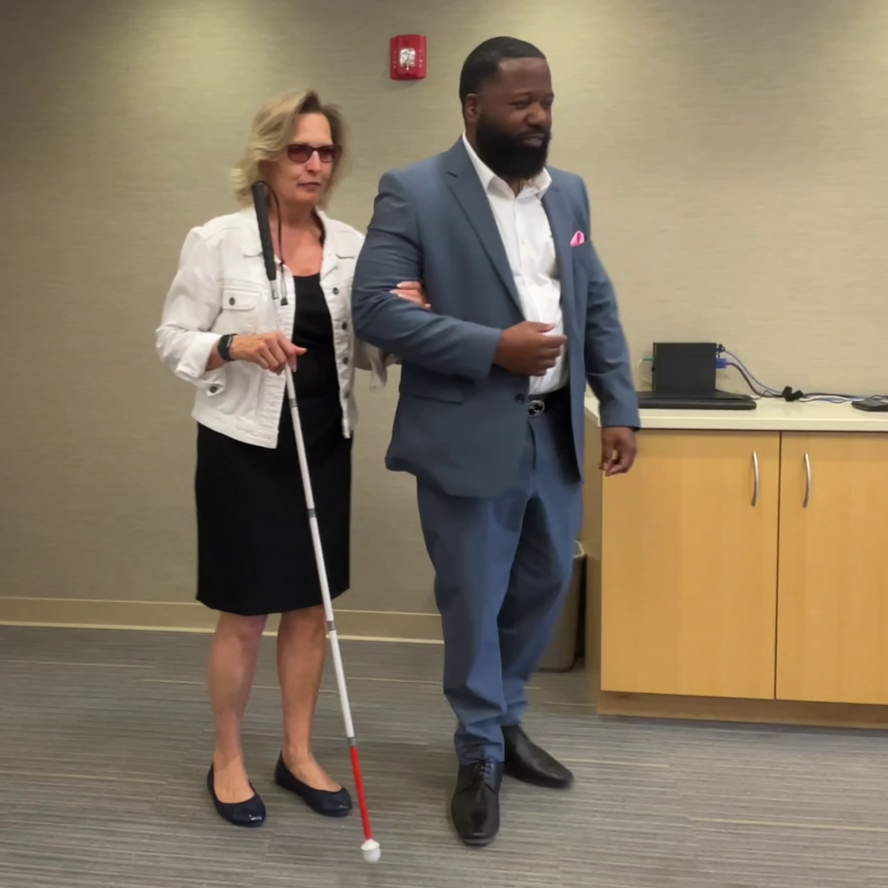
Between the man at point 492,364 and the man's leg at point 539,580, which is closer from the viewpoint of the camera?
the man at point 492,364

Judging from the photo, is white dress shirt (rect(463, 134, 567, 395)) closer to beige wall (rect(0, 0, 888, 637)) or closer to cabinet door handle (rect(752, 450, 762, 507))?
cabinet door handle (rect(752, 450, 762, 507))

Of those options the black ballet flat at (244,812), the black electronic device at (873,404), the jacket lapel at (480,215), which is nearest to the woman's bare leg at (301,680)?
the black ballet flat at (244,812)

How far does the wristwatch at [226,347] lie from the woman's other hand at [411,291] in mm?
340

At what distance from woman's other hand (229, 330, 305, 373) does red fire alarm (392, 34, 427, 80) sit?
141 centimetres

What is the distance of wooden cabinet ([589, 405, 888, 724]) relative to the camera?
226 cm

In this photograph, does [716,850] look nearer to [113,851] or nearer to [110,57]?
[113,851]

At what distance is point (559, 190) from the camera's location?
1878 mm

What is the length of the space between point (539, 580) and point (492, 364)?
22.5 inches

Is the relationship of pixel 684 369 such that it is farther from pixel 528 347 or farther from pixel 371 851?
pixel 371 851

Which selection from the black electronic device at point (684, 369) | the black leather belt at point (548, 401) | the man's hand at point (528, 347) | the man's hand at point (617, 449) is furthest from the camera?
the black electronic device at point (684, 369)

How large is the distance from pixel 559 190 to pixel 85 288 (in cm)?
186

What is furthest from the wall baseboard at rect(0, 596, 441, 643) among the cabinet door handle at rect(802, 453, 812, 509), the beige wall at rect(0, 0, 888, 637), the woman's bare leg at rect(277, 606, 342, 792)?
the cabinet door handle at rect(802, 453, 812, 509)

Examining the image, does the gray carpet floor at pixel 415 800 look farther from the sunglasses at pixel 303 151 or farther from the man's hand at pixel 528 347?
the sunglasses at pixel 303 151

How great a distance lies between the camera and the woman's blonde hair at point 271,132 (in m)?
1.75
